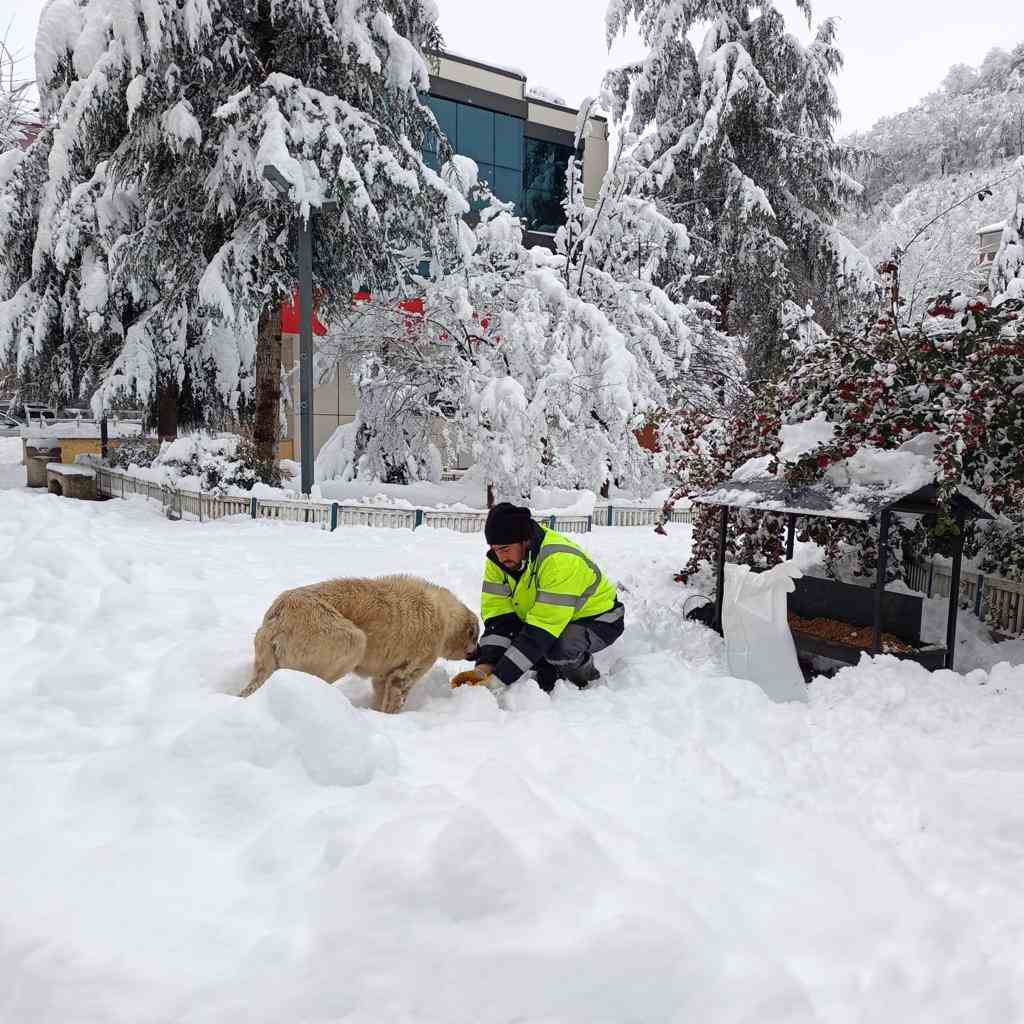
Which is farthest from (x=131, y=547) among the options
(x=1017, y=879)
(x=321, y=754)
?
(x=1017, y=879)

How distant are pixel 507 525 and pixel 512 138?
2899 centimetres

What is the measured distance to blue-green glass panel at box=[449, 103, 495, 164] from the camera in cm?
2830

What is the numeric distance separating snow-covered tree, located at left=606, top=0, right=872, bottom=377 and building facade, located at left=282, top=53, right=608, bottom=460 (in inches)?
238

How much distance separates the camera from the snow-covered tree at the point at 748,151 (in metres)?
20.0

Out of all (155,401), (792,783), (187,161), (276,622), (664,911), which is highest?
(187,161)

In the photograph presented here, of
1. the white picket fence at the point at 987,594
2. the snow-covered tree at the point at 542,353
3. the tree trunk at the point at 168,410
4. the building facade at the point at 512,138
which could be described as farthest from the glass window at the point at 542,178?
the white picket fence at the point at 987,594

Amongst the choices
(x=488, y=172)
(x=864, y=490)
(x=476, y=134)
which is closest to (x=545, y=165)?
(x=488, y=172)

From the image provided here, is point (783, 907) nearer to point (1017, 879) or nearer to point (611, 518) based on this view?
point (1017, 879)

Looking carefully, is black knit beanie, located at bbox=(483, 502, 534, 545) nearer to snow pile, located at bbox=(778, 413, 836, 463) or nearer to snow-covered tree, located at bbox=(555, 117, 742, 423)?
snow pile, located at bbox=(778, 413, 836, 463)

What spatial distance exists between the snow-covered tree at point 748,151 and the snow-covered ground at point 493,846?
17770mm

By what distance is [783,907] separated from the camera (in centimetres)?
258

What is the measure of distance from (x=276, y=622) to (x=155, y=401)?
13716 millimetres

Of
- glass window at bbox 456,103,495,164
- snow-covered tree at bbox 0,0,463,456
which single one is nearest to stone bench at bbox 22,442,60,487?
snow-covered tree at bbox 0,0,463,456

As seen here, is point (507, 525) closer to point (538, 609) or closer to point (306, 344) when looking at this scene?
point (538, 609)
